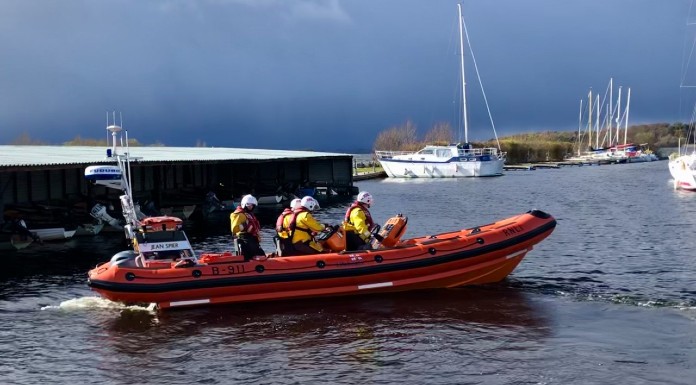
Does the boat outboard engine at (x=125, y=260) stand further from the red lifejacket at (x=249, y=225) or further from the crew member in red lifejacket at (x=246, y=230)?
the red lifejacket at (x=249, y=225)

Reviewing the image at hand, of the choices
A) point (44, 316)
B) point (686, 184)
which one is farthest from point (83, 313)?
point (686, 184)

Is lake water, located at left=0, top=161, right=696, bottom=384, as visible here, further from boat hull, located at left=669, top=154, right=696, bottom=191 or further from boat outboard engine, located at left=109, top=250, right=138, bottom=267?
boat hull, located at left=669, top=154, right=696, bottom=191

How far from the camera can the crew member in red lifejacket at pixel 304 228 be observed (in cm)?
1391

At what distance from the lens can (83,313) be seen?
1375 cm

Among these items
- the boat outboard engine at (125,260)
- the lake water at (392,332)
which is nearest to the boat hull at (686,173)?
the lake water at (392,332)

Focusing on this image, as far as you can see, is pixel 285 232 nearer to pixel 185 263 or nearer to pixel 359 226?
pixel 359 226

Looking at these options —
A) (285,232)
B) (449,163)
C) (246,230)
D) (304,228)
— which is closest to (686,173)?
(449,163)

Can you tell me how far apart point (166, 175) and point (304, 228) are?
22.0 meters

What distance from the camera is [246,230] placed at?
13914mm

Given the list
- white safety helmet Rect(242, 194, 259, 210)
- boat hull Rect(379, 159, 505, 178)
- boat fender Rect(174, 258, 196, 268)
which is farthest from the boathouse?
boat hull Rect(379, 159, 505, 178)

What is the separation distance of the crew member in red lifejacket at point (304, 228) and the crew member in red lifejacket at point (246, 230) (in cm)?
65

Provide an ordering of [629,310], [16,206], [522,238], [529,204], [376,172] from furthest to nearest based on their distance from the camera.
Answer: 1. [376,172]
2. [529,204]
3. [16,206]
4. [522,238]
5. [629,310]

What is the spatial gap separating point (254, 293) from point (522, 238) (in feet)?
17.7

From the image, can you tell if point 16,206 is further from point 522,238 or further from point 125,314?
point 522,238
